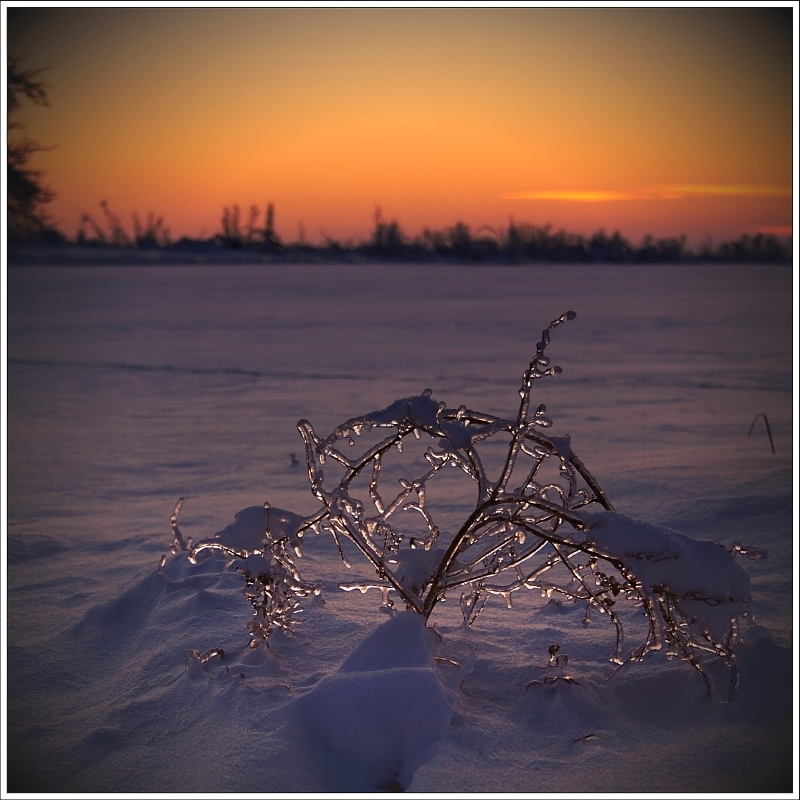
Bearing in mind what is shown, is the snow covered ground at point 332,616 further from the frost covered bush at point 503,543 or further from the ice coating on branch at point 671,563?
the ice coating on branch at point 671,563

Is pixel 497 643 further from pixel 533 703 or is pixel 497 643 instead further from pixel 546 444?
pixel 546 444

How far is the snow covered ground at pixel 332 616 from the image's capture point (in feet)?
7.54

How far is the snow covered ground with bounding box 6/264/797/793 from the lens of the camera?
2.30 m

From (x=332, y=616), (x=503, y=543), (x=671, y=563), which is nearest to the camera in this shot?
(x=671, y=563)

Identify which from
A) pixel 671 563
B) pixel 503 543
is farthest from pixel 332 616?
pixel 671 563

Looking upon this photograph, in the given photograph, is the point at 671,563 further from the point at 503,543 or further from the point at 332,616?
the point at 332,616

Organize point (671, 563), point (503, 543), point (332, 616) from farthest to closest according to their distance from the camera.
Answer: point (332, 616)
point (503, 543)
point (671, 563)

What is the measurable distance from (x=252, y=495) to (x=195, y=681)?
2.31 metres

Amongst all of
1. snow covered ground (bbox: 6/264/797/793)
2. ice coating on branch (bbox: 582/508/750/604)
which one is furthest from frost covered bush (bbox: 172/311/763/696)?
snow covered ground (bbox: 6/264/797/793)

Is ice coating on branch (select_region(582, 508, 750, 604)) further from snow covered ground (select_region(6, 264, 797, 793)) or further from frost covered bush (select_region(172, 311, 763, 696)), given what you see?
snow covered ground (select_region(6, 264, 797, 793))

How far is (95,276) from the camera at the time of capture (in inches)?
698

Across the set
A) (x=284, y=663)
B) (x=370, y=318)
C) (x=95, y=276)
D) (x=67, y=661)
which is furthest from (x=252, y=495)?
(x=95, y=276)

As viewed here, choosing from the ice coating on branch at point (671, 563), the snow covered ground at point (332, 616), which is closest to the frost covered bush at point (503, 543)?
the ice coating on branch at point (671, 563)

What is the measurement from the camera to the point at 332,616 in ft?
10.3
